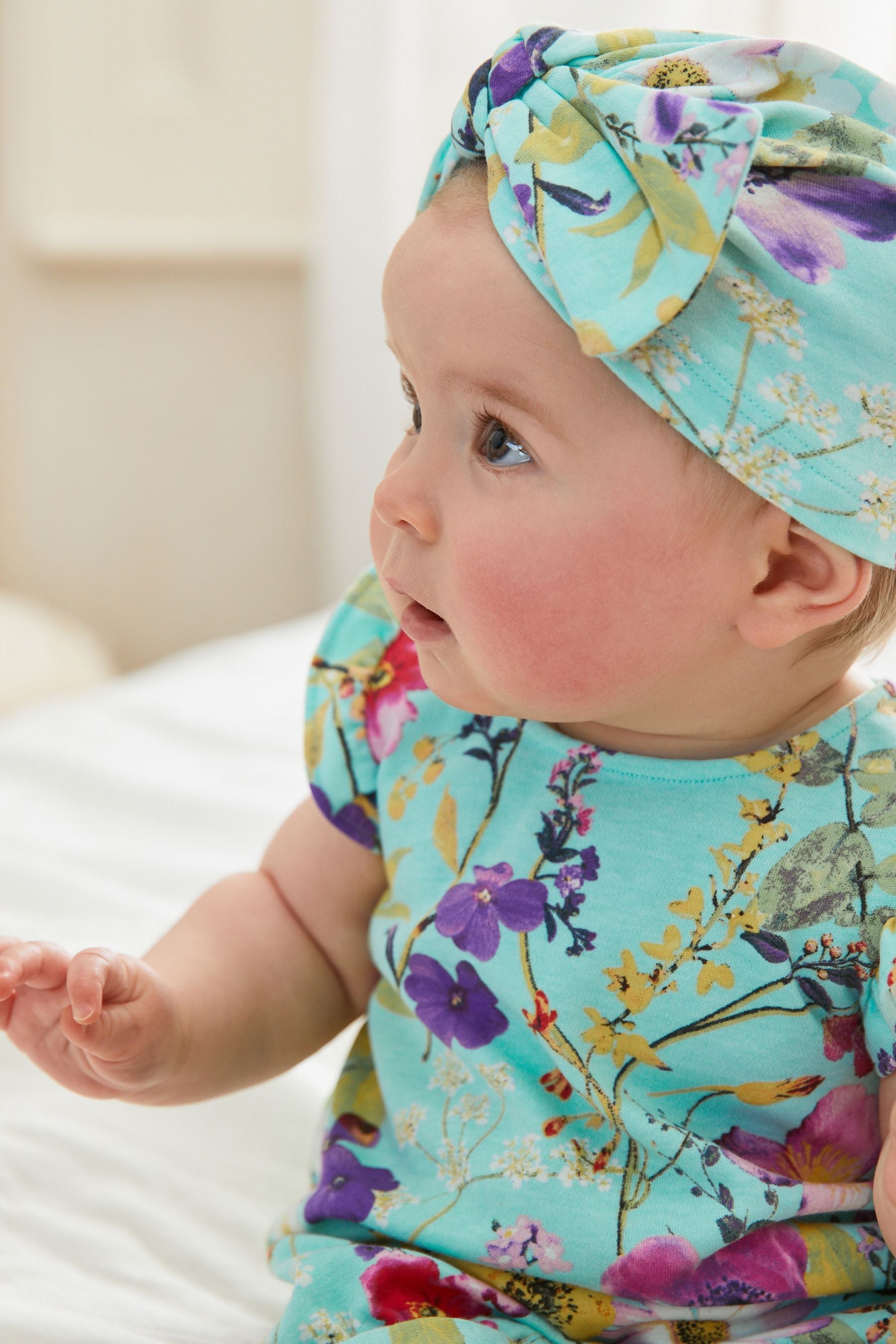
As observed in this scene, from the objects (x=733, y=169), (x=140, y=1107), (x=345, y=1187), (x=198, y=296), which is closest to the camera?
(x=733, y=169)

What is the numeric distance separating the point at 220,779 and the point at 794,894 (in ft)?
2.53

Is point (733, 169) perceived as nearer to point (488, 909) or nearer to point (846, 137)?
point (846, 137)

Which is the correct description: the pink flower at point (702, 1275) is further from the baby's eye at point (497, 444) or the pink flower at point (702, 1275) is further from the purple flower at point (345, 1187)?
the baby's eye at point (497, 444)

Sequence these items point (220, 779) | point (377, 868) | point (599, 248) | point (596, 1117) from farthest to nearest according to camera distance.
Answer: point (220, 779), point (377, 868), point (596, 1117), point (599, 248)

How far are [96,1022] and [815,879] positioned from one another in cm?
37

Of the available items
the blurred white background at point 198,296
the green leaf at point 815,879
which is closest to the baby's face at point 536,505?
the green leaf at point 815,879

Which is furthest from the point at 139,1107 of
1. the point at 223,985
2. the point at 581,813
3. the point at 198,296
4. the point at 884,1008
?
the point at 198,296

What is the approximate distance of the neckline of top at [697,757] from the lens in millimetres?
698

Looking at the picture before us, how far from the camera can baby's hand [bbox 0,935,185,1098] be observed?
70cm

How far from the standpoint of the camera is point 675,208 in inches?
21.8

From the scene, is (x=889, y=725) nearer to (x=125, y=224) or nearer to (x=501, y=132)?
(x=501, y=132)

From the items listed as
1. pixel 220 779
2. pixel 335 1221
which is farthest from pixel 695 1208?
pixel 220 779

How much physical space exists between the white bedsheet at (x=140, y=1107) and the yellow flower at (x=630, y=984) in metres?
0.27

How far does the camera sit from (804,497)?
1.97 feet
